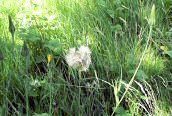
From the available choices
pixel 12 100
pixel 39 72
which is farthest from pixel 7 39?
pixel 12 100

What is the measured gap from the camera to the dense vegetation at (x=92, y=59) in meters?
1.90

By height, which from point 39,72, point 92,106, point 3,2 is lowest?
point 92,106

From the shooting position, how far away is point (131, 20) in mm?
2658

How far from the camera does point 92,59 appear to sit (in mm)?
2260

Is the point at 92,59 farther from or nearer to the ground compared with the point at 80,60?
nearer to the ground

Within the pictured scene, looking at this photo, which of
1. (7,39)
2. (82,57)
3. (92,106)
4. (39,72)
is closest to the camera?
(82,57)

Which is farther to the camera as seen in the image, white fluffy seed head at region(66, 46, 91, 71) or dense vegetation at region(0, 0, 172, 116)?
dense vegetation at region(0, 0, 172, 116)

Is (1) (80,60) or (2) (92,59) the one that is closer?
(1) (80,60)

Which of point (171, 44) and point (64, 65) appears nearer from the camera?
point (64, 65)

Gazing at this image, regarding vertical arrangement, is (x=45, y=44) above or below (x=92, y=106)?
above

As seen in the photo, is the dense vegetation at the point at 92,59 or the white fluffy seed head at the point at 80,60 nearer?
the white fluffy seed head at the point at 80,60

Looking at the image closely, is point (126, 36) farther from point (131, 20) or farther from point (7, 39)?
point (7, 39)

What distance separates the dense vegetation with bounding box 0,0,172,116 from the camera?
190 cm

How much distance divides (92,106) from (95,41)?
60 centimetres
